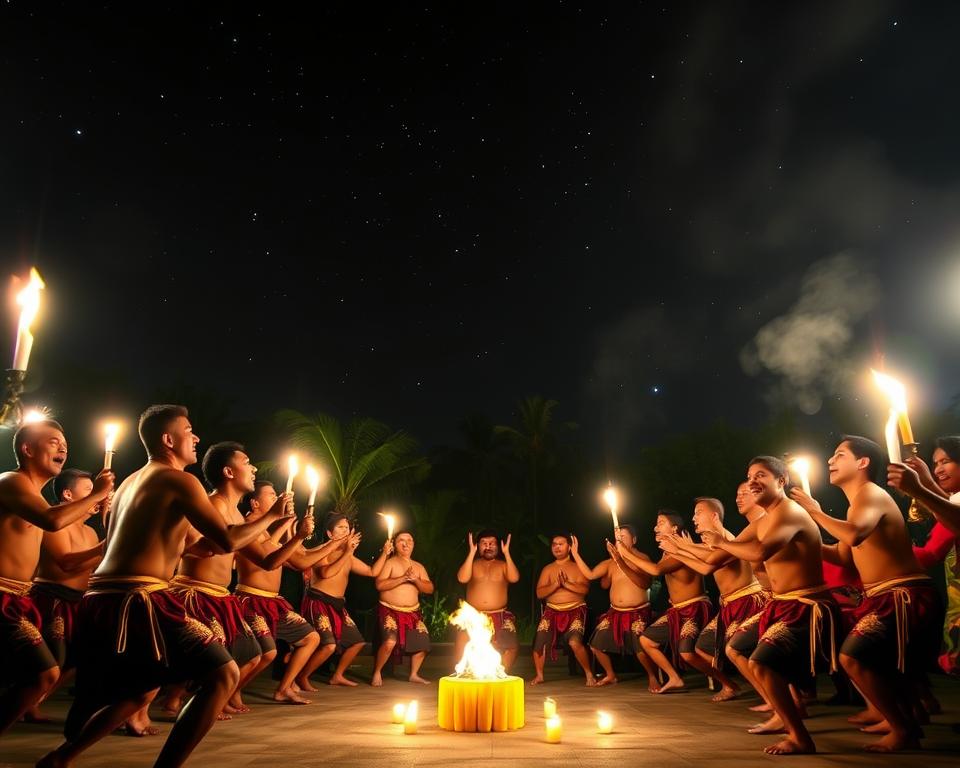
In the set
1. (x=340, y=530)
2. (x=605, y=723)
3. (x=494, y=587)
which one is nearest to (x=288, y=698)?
(x=340, y=530)

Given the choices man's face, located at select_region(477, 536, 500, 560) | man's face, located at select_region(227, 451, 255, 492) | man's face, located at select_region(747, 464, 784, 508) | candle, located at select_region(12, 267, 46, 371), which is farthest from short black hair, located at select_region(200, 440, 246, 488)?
man's face, located at select_region(477, 536, 500, 560)

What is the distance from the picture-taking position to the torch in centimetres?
346

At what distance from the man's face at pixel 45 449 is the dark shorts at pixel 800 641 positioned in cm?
442

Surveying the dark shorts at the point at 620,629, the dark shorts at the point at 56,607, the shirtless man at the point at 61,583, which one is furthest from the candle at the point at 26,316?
the dark shorts at the point at 620,629

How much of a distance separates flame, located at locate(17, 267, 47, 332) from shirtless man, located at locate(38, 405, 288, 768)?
1009mm

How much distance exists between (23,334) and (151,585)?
1.36 m

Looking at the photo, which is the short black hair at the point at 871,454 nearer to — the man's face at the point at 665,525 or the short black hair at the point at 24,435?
the man's face at the point at 665,525

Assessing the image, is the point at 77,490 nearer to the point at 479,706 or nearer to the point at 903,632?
the point at 479,706

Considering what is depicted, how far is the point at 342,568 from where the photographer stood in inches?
338

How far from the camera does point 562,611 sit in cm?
948

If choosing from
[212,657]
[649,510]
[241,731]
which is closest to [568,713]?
[241,731]

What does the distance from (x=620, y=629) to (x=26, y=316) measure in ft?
23.5

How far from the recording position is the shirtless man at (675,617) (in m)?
7.88

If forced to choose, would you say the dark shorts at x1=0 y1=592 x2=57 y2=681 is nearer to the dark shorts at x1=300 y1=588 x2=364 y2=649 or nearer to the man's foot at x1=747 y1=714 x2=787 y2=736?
the dark shorts at x1=300 y1=588 x2=364 y2=649
